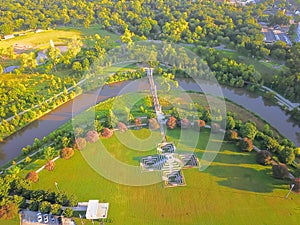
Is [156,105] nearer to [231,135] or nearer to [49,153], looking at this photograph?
[231,135]

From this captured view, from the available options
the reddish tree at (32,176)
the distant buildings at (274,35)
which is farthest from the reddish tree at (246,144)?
the distant buildings at (274,35)

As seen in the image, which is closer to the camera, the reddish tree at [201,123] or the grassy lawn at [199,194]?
the grassy lawn at [199,194]

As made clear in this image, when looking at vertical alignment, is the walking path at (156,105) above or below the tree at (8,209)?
above

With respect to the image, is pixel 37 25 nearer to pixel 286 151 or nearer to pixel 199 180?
pixel 199 180

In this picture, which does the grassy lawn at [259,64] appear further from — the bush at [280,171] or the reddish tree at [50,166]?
the reddish tree at [50,166]

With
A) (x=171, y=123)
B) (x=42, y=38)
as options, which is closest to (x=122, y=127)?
(x=171, y=123)

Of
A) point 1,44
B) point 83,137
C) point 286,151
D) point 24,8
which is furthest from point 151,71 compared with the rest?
point 24,8

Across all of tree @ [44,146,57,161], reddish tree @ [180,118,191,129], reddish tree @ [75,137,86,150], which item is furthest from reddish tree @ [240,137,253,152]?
tree @ [44,146,57,161]
